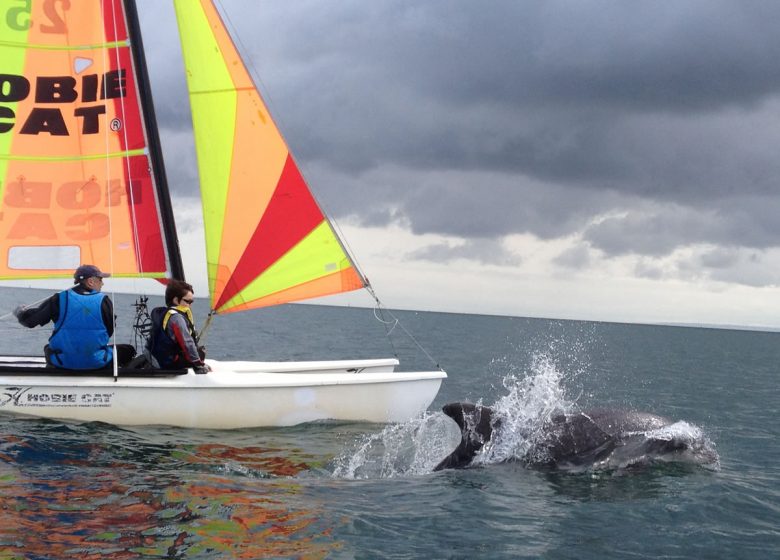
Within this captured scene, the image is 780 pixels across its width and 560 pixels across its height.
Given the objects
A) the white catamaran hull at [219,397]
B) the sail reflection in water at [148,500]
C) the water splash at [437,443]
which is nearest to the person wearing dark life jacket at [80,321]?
the white catamaran hull at [219,397]

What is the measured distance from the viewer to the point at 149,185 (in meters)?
12.1

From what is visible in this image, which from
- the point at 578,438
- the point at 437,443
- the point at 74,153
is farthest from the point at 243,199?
the point at 578,438

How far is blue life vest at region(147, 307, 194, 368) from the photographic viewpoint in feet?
34.9

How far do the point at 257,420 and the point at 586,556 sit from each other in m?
5.81

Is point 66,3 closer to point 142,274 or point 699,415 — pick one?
point 142,274

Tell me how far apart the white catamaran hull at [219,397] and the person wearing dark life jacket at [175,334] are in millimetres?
337

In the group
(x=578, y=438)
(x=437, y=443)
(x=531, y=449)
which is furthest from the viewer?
(x=437, y=443)

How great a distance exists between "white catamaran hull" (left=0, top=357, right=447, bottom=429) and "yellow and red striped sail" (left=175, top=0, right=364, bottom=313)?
2.01 meters

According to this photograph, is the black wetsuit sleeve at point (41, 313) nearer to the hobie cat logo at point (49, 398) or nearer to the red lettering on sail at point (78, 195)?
the hobie cat logo at point (49, 398)

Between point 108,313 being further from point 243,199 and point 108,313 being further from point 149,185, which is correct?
point 243,199

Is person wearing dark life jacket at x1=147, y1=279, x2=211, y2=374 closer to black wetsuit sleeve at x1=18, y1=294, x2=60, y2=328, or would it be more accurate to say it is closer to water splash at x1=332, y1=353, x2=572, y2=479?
black wetsuit sleeve at x1=18, y1=294, x2=60, y2=328

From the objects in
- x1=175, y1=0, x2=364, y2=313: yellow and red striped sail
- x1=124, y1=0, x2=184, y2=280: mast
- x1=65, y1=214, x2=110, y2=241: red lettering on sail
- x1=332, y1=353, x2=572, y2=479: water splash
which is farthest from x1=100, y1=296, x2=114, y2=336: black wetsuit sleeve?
x1=332, y1=353, x2=572, y2=479: water splash

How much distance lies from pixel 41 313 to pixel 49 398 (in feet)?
4.22

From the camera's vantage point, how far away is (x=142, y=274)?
12109mm
